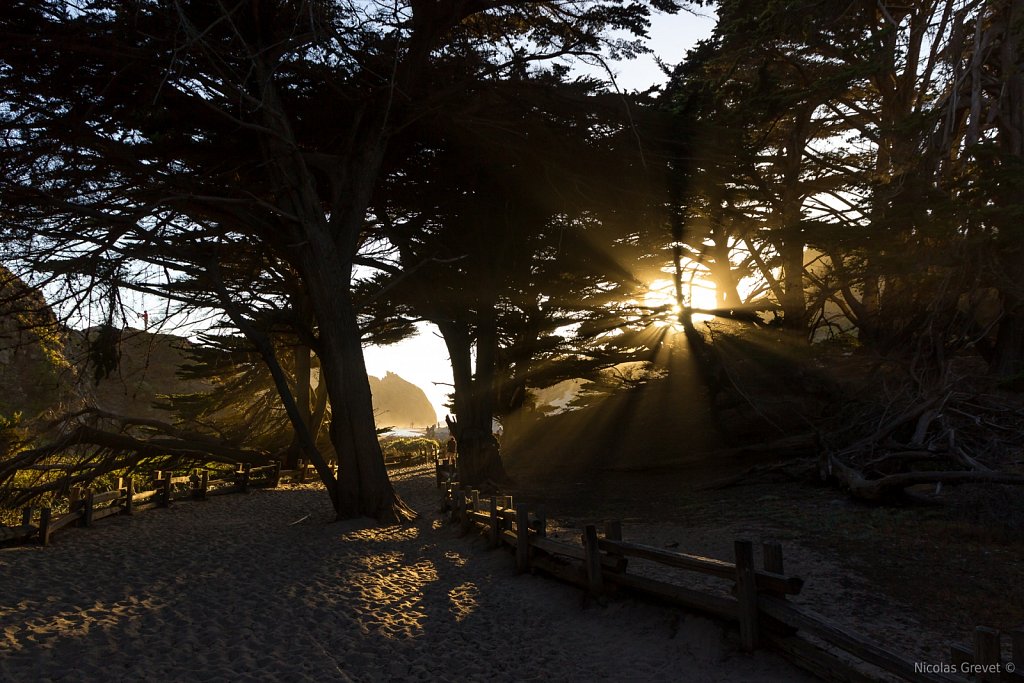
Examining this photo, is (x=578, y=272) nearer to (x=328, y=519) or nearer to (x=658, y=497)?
(x=658, y=497)

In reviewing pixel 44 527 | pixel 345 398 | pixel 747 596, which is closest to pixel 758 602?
pixel 747 596

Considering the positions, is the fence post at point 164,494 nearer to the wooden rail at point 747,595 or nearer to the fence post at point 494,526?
the fence post at point 494,526

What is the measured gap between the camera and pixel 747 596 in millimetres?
5559

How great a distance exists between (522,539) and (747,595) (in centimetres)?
414

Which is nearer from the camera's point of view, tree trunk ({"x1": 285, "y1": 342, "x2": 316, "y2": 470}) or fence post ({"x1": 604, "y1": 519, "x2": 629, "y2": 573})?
fence post ({"x1": 604, "y1": 519, "x2": 629, "y2": 573})

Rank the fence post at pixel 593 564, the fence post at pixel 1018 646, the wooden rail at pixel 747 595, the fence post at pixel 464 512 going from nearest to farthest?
the fence post at pixel 1018 646 → the wooden rail at pixel 747 595 → the fence post at pixel 593 564 → the fence post at pixel 464 512

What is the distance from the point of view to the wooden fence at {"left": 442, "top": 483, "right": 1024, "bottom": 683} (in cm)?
389

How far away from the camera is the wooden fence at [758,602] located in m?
3.89

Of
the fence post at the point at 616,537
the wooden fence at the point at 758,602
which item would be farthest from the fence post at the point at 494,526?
the fence post at the point at 616,537

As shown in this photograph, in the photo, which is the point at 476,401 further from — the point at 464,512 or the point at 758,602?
the point at 758,602

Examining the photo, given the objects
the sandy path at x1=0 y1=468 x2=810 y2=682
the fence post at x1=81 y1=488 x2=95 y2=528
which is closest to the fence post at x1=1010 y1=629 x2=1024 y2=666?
the sandy path at x1=0 y1=468 x2=810 y2=682

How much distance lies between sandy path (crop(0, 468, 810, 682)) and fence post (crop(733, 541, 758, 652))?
15 cm

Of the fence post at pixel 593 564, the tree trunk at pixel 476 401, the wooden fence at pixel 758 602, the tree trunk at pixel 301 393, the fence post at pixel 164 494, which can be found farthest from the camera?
the tree trunk at pixel 301 393

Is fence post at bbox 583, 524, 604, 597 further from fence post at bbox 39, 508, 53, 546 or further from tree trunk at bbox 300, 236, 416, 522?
fence post at bbox 39, 508, 53, 546
